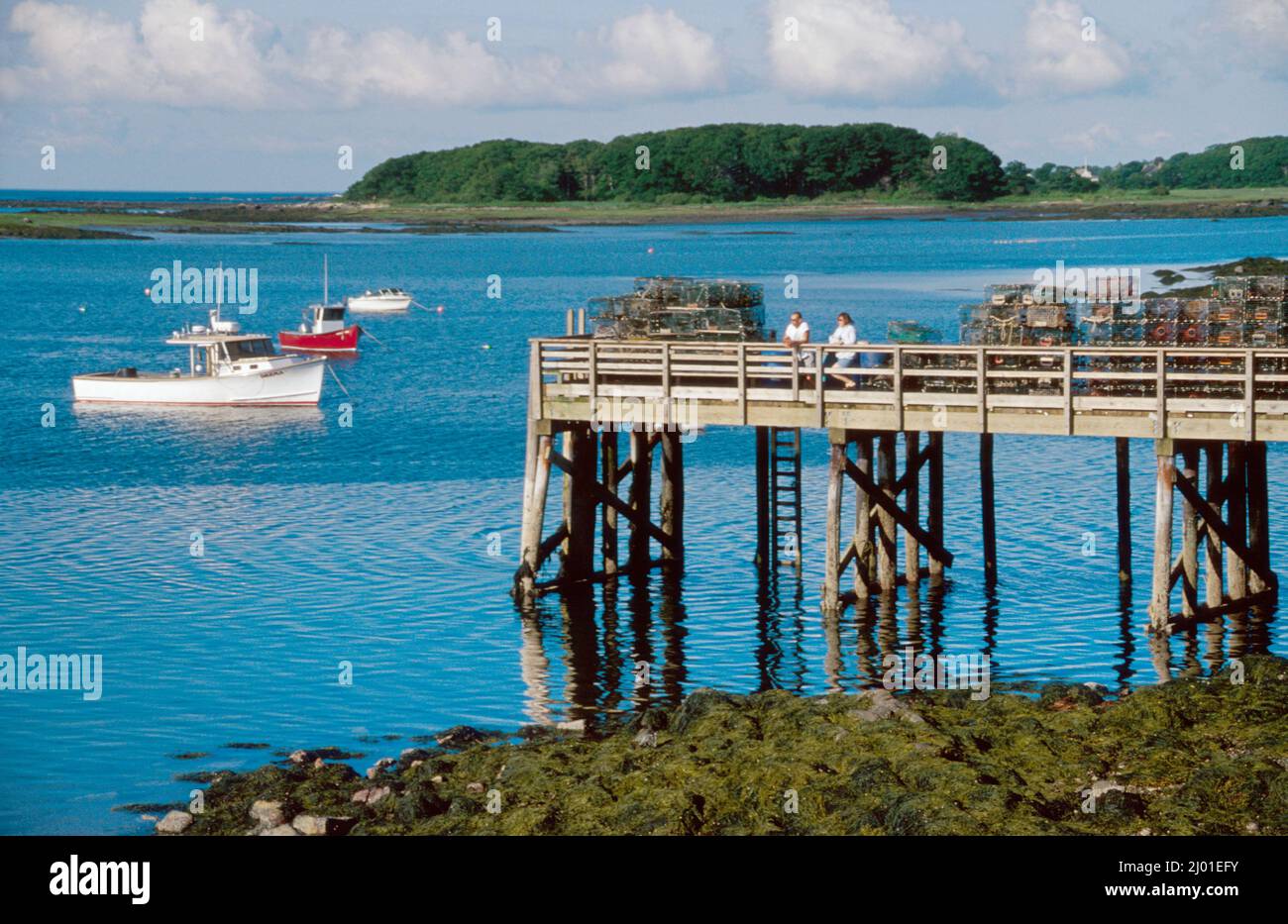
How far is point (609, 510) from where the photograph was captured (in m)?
31.8

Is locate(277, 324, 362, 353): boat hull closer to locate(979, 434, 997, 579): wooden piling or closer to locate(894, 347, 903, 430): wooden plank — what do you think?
locate(979, 434, 997, 579): wooden piling

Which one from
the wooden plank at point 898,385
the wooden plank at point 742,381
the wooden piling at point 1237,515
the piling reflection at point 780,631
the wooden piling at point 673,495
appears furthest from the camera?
the wooden piling at point 673,495

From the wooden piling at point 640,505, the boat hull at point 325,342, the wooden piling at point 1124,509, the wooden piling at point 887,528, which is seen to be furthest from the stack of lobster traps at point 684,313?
the boat hull at point 325,342

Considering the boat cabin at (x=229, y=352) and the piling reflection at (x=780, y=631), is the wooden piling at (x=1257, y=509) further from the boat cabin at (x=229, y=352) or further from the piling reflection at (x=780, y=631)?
the boat cabin at (x=229, y=352)

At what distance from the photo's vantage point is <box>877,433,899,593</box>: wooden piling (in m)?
29.9

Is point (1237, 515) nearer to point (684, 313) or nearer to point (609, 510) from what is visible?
point (684, 313)

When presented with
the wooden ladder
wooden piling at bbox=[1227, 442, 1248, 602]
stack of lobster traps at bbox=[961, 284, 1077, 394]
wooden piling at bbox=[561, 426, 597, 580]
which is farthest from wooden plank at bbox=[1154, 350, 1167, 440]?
wooden piling at bbox=[561, 426, 597, 580]

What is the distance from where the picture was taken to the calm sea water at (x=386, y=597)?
25.0 metres

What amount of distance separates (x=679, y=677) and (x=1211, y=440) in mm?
8563

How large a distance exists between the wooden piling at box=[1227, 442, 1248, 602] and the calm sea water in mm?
1064

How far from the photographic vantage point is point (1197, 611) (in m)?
27.1

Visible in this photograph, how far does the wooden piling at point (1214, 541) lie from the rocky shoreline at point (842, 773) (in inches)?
193
